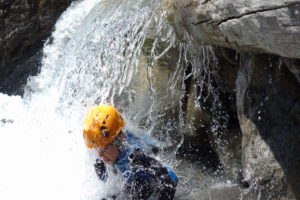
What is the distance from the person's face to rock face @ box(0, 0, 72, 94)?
5.55 meters

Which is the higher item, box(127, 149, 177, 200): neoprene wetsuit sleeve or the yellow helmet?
the yellow helmet

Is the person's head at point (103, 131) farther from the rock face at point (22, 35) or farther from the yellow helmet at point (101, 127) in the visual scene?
the rock face at point (22, 35)

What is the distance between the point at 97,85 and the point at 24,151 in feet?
5.13

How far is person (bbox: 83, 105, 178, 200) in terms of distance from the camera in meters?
3.25

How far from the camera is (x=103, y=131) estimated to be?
3.31 metres

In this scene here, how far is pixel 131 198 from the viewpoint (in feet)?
10.5

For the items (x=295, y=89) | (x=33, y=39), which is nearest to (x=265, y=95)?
(x=295, y=89)

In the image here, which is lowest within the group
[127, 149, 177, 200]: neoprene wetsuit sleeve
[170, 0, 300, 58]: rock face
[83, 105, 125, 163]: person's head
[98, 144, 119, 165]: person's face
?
[127, 149, 177, 200]: neoprene wetsuit sleeve

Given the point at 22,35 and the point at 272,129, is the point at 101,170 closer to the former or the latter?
the point at 272,129

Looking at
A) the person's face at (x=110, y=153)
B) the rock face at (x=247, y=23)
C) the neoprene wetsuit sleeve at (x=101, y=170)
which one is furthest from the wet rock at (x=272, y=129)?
the neoprene wetsuit sleeve at (x=101, y=170)

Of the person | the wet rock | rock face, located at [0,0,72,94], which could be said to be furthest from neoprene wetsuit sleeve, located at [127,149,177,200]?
rock face, located at [0,0,72,94]

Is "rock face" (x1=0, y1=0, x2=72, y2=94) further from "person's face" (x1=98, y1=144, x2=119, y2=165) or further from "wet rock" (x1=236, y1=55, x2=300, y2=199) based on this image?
"wet rock" (x1=236, y1=55, x2=300, y2=199)

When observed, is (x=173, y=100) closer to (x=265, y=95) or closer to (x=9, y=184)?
(x=265, y=95)

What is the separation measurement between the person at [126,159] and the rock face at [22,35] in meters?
5.51
